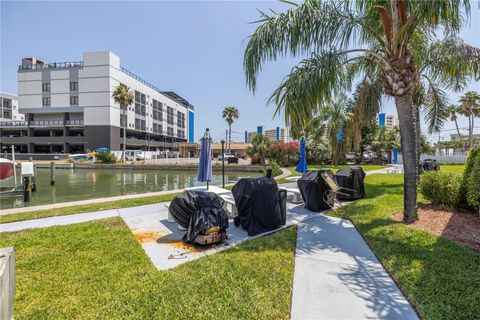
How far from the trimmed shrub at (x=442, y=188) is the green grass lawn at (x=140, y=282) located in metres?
5.16

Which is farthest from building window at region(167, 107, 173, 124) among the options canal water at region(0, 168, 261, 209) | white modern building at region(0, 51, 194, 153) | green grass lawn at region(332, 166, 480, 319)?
green grass lawn at region(332, 166, 480, 319)

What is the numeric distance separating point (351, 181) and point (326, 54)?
4.68 m

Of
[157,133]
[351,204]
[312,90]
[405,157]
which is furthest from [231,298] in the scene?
[157,133]

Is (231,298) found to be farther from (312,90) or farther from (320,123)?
(320,123)

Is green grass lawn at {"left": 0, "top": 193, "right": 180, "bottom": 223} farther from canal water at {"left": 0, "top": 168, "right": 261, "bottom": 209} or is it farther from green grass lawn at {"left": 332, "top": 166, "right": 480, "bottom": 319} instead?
green grass lawn at {"left": 332, "top": 166, "right": 480, "bottom": 319}

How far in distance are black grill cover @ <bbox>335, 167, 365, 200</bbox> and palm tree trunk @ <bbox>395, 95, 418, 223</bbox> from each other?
2.68m

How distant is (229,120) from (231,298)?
42.5 meters

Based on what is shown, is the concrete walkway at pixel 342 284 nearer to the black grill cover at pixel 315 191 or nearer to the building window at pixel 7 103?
the black grill cover at pixel 315 191

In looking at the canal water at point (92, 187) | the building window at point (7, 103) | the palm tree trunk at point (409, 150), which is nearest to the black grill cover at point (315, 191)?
the palm tree trunk at point (409, 150)

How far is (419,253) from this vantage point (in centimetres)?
381

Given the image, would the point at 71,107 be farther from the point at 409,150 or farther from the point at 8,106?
the point at 409,150

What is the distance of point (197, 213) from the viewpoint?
14.3ft

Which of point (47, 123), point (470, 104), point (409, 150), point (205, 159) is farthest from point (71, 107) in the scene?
point (470, 104)

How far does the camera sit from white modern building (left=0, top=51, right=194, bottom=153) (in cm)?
4503
